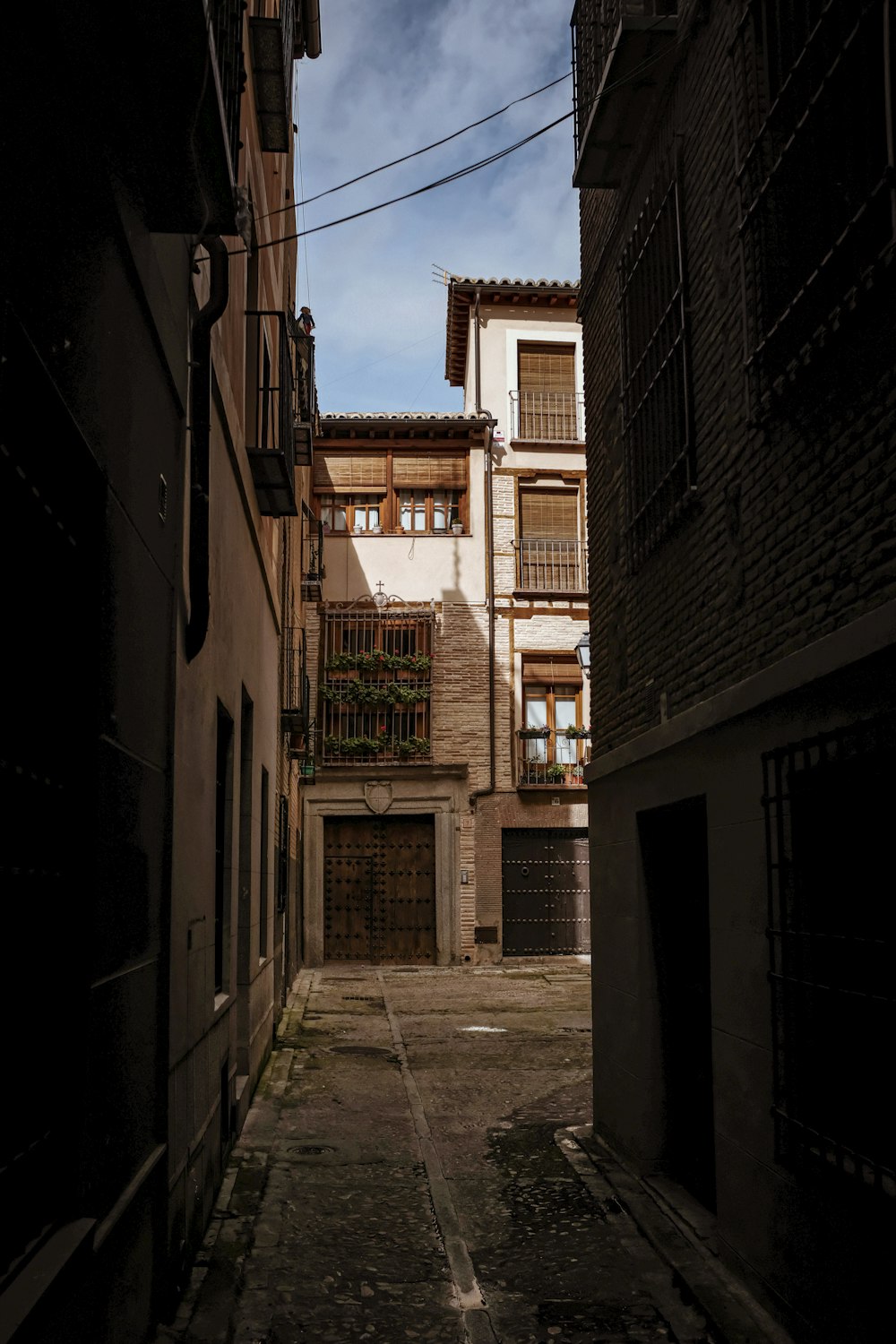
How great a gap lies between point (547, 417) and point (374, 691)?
22.6 feet

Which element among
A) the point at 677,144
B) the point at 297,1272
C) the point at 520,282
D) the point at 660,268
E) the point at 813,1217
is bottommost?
the point at 297,1272

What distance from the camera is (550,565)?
2506cm

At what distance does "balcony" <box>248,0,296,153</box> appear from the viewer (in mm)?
9328

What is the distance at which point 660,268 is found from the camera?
737 cm

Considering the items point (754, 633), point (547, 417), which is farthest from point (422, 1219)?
point (547, 417)

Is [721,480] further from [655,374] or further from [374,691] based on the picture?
[374,691]

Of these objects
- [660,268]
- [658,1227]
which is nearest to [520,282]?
[660,268]

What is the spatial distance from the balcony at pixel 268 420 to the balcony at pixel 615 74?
96.0 inches

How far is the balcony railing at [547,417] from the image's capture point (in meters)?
25.6

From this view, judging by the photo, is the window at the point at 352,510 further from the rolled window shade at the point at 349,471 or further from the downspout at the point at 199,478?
the downspout at the point at 199,478

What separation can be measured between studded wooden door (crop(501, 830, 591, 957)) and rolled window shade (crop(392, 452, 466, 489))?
737cm

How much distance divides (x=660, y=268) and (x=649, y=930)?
3.95 meters

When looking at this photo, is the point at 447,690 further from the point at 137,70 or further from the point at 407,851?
the point at 137,70

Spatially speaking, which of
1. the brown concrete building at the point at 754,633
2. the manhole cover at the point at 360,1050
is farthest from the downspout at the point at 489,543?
the brown concrete building at the point at 754,633
